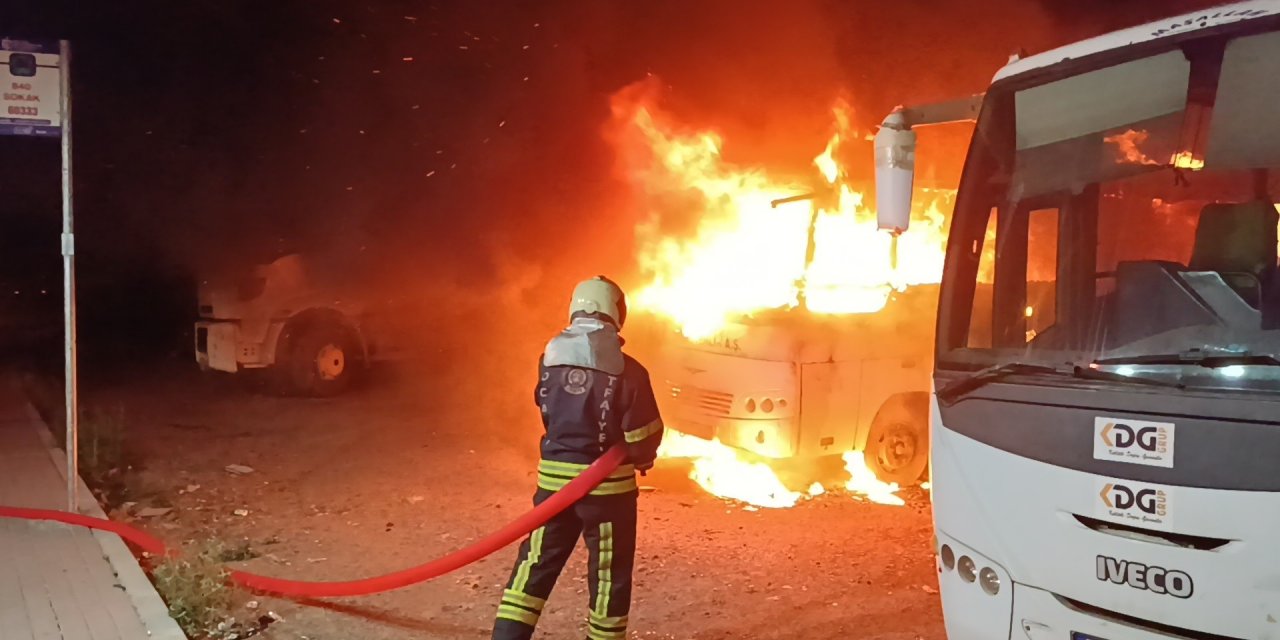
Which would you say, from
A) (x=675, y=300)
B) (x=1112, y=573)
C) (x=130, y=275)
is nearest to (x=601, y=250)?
(x=675, y=300)

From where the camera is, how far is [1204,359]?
2857mm

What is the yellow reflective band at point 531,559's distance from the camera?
162 inches

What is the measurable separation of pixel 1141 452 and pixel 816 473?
5737 millimetres

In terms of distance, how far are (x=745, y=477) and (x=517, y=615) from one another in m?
4.21

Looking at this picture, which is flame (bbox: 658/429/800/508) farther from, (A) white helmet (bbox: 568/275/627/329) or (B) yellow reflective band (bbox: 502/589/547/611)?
(B) yellow reflective band (bbox: 502/589/547/611)

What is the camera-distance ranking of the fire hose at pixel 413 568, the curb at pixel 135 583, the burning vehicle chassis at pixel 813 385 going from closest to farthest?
the fire hose at pixel 413 568
the curb at pixel 135 583
the burning vehicle chassis at pixel 813 385

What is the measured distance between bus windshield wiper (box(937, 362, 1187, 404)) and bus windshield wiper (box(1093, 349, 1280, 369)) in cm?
7

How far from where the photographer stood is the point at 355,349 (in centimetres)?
1362

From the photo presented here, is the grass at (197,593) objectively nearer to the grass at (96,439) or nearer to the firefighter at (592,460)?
the firefighter at (592,460)

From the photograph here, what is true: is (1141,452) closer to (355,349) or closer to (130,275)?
(355,349)

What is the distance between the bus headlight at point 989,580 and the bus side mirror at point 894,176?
4.51 feet

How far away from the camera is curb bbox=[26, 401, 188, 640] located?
4688 mm

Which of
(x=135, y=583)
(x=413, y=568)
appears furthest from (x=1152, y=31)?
(x=135, y=583)

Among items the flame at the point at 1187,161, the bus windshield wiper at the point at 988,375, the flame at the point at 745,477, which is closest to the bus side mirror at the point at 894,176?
the bus windshield wiper at the point at 988,375
